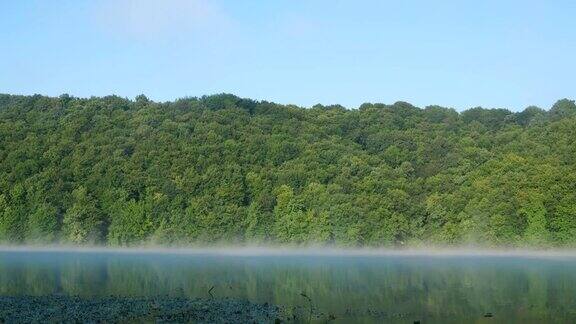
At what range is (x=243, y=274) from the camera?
3419cm

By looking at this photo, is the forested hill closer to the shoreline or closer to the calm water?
the shoreline

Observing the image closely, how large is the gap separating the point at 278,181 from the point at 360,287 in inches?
1807

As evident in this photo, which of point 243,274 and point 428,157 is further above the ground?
point 428,157

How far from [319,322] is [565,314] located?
24.5ft

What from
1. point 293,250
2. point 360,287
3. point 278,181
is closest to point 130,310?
point 360,287

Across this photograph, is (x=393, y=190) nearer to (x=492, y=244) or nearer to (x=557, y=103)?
(x=492, y=244)

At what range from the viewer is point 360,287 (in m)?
28.5

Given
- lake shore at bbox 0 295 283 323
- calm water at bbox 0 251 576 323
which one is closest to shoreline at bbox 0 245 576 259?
calm water at bbox 0 251 576 323

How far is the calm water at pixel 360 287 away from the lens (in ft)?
71.9

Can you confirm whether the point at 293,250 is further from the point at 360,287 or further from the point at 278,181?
the point at 360,287

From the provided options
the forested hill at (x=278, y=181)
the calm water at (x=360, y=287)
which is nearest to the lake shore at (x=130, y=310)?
the calm water at (x=360, y=287)

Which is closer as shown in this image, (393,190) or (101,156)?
(393,190)

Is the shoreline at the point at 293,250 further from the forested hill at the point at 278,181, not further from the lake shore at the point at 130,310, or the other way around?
the lake shore at the point at 130,310

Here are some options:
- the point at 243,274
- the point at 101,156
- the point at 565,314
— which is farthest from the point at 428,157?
the point at 565,314
